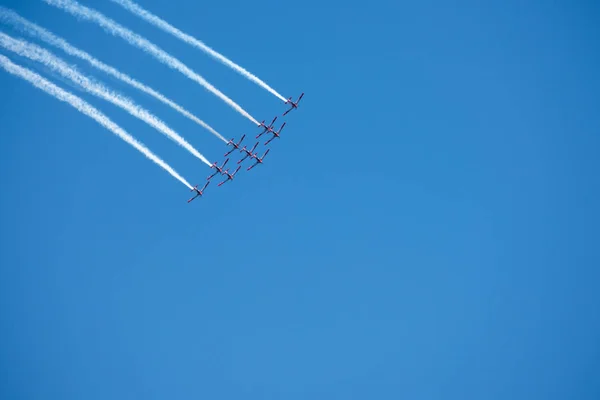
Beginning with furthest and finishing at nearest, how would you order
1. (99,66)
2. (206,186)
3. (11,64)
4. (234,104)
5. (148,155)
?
(206,186) < (234,104) < (148,155) < (99,66) < (11,64)

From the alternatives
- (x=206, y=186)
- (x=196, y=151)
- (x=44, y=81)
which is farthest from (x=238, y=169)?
(x=44, y=81)

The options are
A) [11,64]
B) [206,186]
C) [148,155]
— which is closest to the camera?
[11,64]

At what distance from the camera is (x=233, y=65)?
28.2 metres

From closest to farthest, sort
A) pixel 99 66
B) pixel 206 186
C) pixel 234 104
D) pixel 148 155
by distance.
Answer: pixel 99 66 < pixel 148 155 < pixel 234 104 < pixel 206 186

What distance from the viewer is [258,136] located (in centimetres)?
3191

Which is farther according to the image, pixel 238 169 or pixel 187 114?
pixel 238 169

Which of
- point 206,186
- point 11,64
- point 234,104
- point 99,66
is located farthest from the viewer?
point 206,186

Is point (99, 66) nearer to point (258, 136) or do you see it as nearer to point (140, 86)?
point (140, 86)

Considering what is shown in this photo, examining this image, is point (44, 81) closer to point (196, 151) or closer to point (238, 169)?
point (196, 151)

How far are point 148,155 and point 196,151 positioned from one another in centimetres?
251

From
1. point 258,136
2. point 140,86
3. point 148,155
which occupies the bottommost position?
point 148,155

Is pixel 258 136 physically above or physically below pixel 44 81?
above

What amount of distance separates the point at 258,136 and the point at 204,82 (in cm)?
561

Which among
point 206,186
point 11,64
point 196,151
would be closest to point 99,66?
point 11,64
